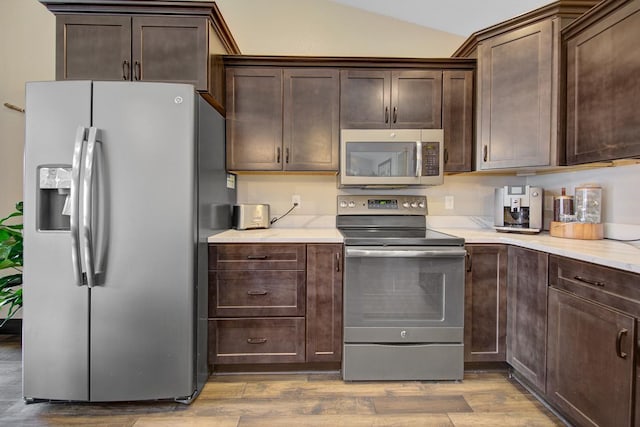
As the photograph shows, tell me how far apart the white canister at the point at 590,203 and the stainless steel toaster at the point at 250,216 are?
6.93 ft

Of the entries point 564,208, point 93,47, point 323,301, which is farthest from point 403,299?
point 93,47

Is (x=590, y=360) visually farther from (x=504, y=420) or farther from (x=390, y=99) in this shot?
(x=390, y=99)

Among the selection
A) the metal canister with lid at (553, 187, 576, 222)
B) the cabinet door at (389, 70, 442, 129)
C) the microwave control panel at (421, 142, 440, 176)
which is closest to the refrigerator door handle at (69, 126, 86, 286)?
the cabinet door at (389, 70, 442, 129)

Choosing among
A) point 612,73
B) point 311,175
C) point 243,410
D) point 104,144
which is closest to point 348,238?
point 311,175

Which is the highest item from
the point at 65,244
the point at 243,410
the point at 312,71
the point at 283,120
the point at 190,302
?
the point at 312,71

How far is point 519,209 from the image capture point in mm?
2465

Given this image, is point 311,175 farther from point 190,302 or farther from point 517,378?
point 517,378

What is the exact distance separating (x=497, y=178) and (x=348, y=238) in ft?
5.13

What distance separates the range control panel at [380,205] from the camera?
2.77 m

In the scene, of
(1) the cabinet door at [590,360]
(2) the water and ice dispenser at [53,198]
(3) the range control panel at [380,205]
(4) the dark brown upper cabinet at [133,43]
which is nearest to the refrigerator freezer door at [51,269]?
(2) the water and ice dispenser at [53,198]

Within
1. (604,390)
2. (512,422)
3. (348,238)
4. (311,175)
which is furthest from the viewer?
(311,175)

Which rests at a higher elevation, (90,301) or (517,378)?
(90,301)

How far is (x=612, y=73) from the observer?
68.8 inches

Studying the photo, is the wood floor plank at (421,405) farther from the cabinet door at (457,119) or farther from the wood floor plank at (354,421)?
the cabinet door at (457,119)
